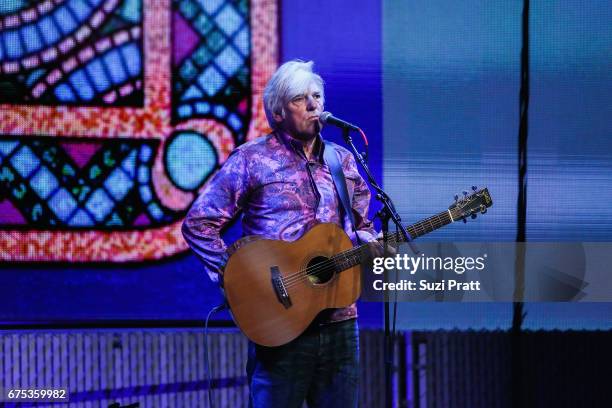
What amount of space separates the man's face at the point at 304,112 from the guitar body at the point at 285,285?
36 cm

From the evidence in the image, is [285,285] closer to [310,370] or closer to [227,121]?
[310,370]

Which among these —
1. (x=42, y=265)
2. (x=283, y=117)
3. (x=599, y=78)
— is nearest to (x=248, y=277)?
(x=283, y=117)

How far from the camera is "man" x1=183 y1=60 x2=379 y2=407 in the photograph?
2838mm

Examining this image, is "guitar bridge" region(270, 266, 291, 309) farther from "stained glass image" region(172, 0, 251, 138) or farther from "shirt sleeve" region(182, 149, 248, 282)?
"stained glass image" region(172, 0, 251, 138)

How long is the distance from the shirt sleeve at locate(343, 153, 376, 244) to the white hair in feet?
1.02

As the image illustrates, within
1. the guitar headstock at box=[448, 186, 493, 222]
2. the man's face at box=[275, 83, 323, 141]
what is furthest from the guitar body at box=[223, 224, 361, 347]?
the guitar headstock at box=[448, 186, 493, 222]

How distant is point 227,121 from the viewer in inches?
160

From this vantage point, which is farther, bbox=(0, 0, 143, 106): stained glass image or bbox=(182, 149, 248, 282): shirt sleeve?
bbox=(0, 0, 143, 106): stained glass image

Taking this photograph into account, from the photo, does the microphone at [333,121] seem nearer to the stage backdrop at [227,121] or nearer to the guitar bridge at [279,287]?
the guitar bridge at [279,287]

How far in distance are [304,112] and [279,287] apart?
0.64m

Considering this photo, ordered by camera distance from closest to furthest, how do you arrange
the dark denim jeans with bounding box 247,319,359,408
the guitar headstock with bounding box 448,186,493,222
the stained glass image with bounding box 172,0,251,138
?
the dark denim jeans with bounding box 247,319,359,408 < the guitar headstock with bounding box 448,186,493,222 < the stained glass image with bounding box 172,0,251,138

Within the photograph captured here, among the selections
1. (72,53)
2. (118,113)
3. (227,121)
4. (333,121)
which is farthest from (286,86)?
(72,53)

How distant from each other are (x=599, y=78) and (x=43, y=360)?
3.18 m

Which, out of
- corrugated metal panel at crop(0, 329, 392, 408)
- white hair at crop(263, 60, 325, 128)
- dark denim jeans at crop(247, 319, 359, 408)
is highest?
white hair at crop(263, 60, 325, 128)
